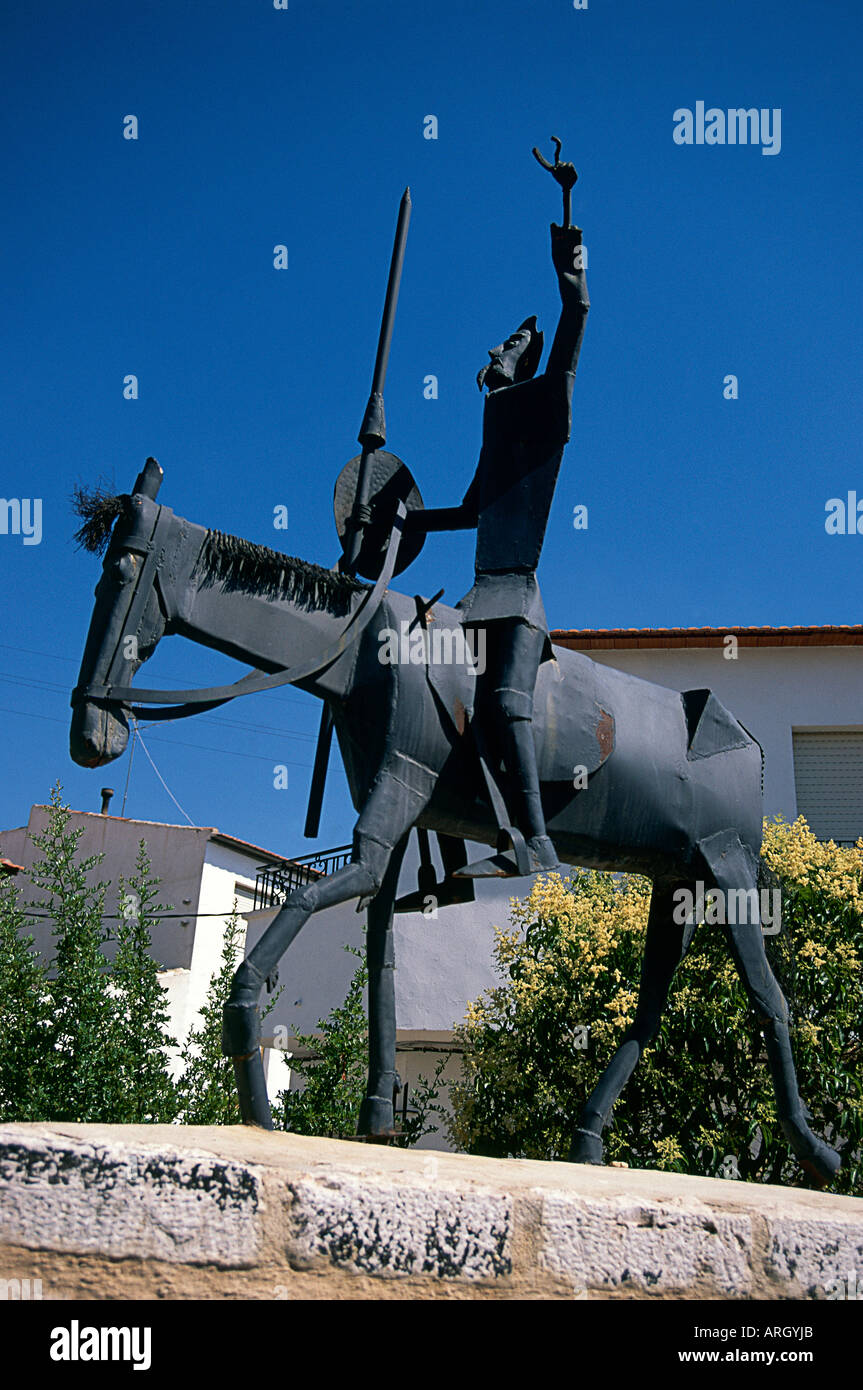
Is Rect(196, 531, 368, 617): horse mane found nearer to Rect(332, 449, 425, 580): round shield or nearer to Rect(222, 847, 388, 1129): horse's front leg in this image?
Rect(332, 449, 425, 580): round shield

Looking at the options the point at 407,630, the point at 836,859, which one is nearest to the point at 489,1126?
the point at 836,859

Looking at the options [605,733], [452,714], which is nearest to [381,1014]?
[452,714]

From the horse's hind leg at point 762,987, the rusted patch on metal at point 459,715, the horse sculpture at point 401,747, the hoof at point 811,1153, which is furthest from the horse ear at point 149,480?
the hoof at point 811,1153

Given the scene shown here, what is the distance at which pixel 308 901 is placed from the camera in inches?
164

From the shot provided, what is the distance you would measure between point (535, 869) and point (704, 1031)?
17.0 ft

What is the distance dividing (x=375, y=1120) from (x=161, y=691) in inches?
80.6

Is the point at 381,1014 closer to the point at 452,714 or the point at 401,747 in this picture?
the point at 401,747

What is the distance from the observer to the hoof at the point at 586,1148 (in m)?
5.21

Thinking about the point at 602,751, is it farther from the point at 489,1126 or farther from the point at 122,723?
the point at 489,1126

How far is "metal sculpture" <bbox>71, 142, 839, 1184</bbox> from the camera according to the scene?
14.7ft

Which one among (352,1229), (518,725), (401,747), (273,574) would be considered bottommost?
(352,1229)

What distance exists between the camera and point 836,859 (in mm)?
10414

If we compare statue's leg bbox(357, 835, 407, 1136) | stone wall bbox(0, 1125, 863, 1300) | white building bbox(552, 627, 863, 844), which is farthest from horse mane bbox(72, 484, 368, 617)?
white building bbox(552, 627, 863, 844)

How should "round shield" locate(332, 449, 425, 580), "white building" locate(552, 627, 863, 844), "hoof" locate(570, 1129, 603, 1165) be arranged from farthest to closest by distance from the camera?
"white building" locate(552, 627, 863, 844)
"round shield" locate(332, 449, 425, 580)
"hoof" locate(570, 1129, 603, 1165)
